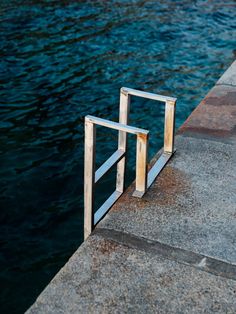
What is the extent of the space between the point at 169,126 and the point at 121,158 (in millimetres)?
740

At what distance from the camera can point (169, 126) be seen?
560 centimetres

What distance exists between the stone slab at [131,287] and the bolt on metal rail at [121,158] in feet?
1.68

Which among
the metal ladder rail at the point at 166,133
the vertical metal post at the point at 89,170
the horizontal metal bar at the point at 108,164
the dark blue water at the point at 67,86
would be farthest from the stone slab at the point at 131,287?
the dark blue water at the point at 67,86

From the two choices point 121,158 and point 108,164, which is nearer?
point 108,164

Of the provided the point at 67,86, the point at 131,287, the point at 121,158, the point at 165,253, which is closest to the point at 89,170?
the point at 121,158

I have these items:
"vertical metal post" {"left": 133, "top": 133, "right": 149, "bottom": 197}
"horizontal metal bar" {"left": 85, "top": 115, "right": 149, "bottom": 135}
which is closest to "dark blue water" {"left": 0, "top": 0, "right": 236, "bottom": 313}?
"vertical metal post" {"left": 133, "top": 133, "right": 149, "bottom": 197}

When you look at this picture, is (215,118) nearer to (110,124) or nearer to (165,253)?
(110,124)

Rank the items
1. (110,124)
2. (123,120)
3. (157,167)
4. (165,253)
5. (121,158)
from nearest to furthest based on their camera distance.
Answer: (165,253), (110,124), (121,158), (123,120), (157,167)

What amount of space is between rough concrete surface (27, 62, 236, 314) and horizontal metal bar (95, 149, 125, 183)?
Answer: 353mm

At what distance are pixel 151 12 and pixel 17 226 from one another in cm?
1035

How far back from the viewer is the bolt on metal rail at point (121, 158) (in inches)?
180

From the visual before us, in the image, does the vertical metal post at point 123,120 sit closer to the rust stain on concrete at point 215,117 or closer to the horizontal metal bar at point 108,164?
the horizontal metal bar at point 108,164

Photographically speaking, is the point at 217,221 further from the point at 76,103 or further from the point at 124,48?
the point at 124,48

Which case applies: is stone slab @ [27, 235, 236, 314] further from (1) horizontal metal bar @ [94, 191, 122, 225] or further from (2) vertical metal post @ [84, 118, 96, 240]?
(1) horizontal metal bar @ [94, 191, 122, 225]
